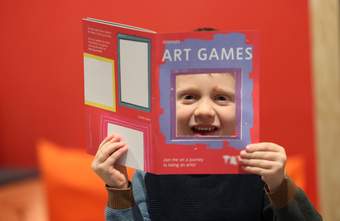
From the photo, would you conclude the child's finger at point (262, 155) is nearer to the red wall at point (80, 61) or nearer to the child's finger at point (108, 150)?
the child's finger at point (108, 150)

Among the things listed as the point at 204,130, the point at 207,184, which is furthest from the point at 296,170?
the point at 204,130

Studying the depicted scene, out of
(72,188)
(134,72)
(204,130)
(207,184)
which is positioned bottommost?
(72,188)

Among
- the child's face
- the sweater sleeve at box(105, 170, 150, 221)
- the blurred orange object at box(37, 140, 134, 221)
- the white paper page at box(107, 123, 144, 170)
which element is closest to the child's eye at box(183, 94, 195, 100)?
the child's face

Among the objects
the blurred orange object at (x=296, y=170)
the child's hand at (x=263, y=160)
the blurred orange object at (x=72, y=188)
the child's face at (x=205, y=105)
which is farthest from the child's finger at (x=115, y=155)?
the blurred orange object at (x=296, y=170)

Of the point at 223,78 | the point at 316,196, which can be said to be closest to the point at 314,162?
the point at 316,196

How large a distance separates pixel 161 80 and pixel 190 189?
0.26 meters

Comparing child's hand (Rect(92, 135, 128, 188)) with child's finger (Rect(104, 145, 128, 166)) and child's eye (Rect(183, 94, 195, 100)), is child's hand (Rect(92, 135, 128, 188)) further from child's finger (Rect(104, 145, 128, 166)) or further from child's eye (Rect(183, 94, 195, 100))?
child's eye (Rect(183, 94, 195, 100))

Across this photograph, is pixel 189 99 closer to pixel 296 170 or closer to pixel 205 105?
pixel 205 105

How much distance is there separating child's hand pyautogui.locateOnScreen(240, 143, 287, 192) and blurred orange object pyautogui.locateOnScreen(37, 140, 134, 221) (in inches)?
22.2

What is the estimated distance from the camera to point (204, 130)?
3.31 ft

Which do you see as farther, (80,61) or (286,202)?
(80,61)

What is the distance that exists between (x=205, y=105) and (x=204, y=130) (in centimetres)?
5

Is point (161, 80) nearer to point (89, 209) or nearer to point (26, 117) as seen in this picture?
point (89, 209)

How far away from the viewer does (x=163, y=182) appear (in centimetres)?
114
